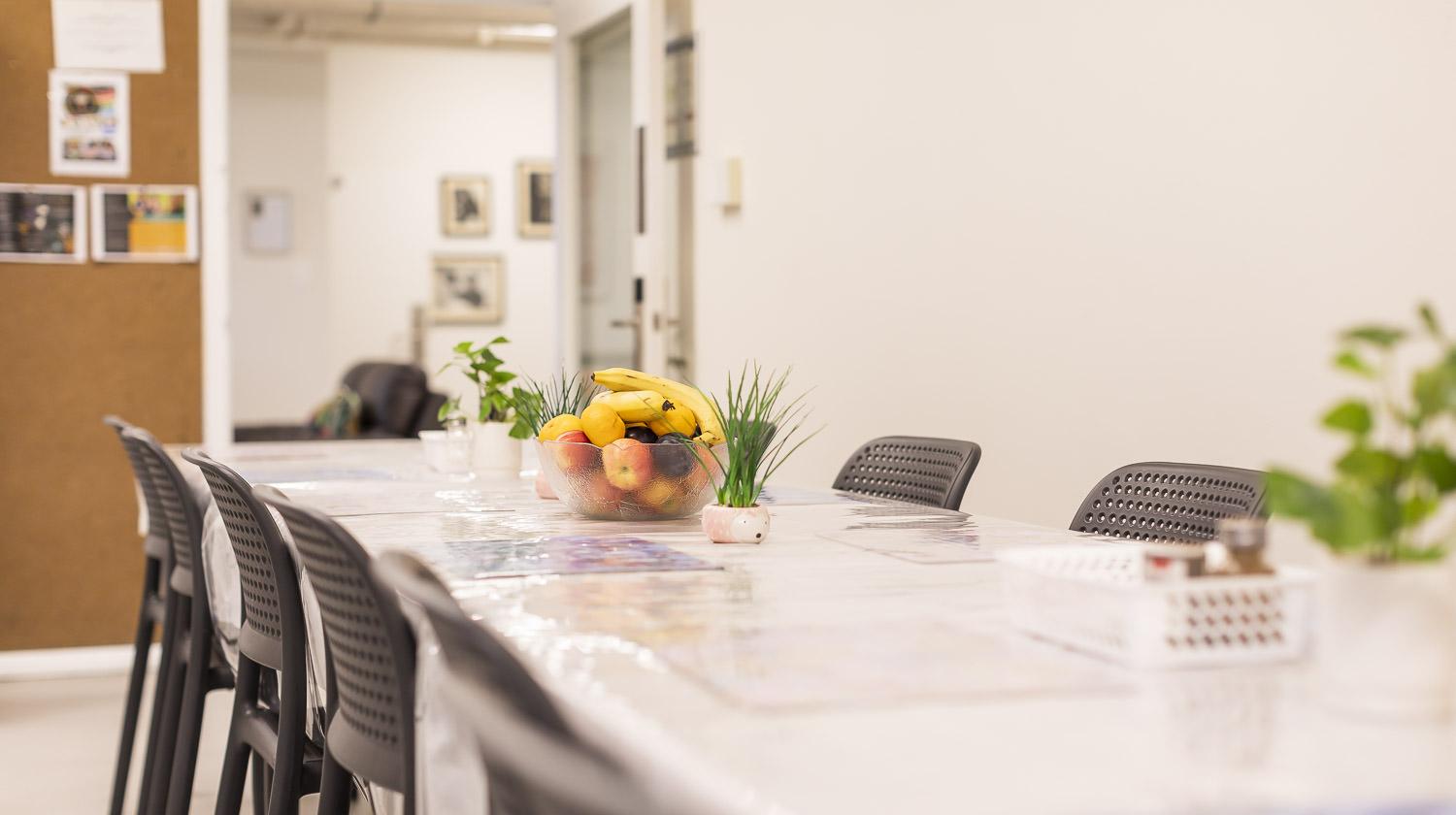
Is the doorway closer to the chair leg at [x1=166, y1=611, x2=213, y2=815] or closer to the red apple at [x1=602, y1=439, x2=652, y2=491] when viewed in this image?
the chair leg at [x1=166, y1=611, x2=213, y2=815]

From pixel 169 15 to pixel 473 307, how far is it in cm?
420

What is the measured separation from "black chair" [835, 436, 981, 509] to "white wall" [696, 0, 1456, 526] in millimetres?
608

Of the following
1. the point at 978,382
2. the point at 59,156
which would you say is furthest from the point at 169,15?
the point at 978,382

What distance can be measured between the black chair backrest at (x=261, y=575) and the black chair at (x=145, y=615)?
820 millimetres

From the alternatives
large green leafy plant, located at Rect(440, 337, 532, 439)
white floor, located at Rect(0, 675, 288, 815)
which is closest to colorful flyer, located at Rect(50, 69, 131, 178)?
white floor, located at Rect(0, 675, 288, 815)

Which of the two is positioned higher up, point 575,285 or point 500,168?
point 500,168

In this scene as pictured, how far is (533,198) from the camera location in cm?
909

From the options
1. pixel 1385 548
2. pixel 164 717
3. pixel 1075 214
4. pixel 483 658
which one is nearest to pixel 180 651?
pixel 164 717

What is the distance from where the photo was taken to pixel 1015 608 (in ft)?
4.12

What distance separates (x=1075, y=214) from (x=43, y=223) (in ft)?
10.7

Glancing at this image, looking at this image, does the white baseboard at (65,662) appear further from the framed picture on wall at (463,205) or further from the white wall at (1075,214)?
the framed picture on wall at (463,205)

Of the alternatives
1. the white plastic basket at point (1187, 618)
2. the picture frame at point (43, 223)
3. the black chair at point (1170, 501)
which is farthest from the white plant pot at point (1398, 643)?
the picture frame at point (43, 223)

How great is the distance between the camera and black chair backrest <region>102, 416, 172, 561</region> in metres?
2.97

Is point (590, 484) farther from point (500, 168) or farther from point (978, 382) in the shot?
point (500, 168)
